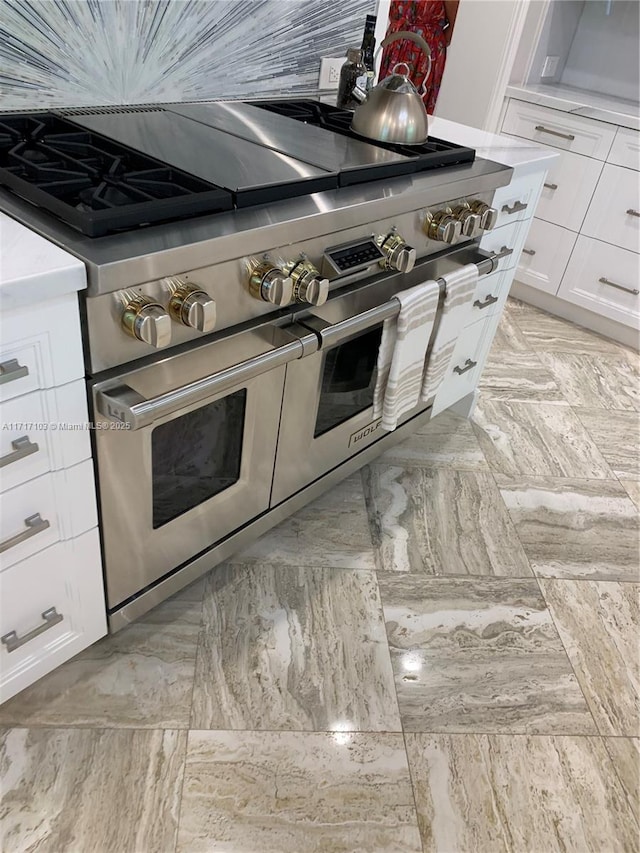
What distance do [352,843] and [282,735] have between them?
23 centimetres

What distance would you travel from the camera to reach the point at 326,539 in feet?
5.80

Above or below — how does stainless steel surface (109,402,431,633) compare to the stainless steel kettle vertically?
below

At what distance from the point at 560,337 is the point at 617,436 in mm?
753

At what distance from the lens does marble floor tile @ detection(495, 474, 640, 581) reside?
183 cm

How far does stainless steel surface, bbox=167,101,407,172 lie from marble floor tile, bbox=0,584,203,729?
1049 mm

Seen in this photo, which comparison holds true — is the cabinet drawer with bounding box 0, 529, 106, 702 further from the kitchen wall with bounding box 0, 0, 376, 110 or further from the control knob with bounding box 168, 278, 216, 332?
the kitchen wall with bounding box 0, 0, 376, 110

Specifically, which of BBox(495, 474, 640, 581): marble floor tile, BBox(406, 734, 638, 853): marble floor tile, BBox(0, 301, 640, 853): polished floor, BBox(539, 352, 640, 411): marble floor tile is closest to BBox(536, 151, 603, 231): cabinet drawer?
BBox(539, 352, 640, 411): marble floor tile

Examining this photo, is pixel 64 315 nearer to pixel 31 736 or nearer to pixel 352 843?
pixel 31 736

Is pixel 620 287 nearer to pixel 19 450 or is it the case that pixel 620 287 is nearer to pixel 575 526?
pixel 575 526

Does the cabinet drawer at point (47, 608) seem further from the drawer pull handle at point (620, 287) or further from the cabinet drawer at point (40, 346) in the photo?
the drawer pull handle at point (620, 287)

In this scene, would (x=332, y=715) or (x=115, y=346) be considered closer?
(x=115, y=346)

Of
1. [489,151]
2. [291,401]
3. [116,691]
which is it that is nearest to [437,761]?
[116,691]

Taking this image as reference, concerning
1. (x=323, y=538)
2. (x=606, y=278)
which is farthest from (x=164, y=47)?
(x=606, y=278)

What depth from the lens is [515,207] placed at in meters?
1.81
